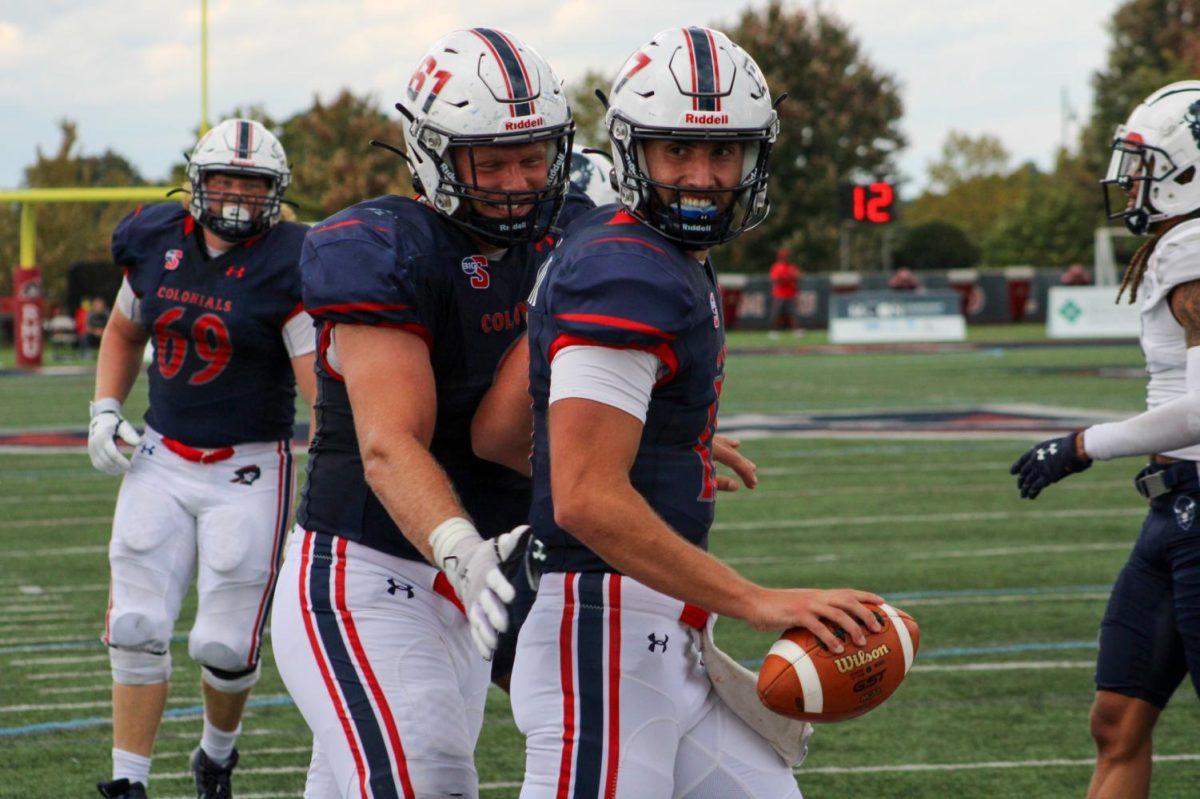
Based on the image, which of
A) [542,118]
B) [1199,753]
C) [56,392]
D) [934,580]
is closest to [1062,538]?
[934,580]

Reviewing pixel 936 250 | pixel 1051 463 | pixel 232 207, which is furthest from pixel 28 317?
pixel 936 250

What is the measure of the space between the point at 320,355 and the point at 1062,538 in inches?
258

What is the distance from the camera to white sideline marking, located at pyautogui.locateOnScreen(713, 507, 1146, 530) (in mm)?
9695

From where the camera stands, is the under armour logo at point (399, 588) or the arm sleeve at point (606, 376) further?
the under armour logo at point (399, 588)

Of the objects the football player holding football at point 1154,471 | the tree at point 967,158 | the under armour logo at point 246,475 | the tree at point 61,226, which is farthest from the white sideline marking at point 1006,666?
the tree at point 967,158

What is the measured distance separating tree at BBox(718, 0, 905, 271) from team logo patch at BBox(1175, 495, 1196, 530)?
42.2 meters

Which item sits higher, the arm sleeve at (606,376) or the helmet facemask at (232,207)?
the helmet facemask at (232,207)

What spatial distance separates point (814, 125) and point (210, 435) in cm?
4414

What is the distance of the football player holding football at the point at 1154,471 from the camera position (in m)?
4.01

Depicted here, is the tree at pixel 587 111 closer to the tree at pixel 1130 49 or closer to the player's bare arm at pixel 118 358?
the tree at pixel 1130 49

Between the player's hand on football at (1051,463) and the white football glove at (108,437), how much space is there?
2.59 meters

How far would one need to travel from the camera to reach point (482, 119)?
329 cm

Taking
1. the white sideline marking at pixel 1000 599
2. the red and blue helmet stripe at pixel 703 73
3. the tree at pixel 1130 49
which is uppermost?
the tree at pixel 1130 49

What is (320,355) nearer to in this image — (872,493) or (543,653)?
(543,653)
